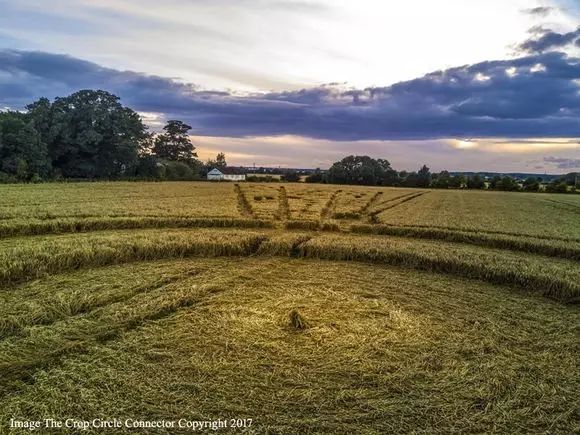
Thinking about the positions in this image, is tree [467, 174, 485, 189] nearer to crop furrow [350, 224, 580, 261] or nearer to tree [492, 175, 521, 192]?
tree [492, 175, 521, 192]

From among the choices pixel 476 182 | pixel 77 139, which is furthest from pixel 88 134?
pixel 476 182

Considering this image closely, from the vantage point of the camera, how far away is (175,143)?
9456cm

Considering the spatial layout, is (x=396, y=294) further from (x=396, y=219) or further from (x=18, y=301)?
(x=396, y=219)

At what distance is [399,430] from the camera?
497 centimetres

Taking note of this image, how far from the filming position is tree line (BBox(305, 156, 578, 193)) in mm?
72375

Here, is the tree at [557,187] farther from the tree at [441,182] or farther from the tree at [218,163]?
the tree at [218,163]

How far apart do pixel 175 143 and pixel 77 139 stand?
3866 cm

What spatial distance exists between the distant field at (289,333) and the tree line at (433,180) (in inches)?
2410

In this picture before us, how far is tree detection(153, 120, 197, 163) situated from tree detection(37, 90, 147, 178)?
2937 cm

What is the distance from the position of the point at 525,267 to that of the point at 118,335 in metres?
11.3

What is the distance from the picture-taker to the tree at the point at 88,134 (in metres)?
56.2

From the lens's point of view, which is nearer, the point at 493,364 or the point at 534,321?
the point at 493,364

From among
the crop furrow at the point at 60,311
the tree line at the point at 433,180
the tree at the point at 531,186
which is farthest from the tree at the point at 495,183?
the crop furrow at the point at 60,311

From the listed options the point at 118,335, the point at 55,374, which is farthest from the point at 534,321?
the point at 55,374
